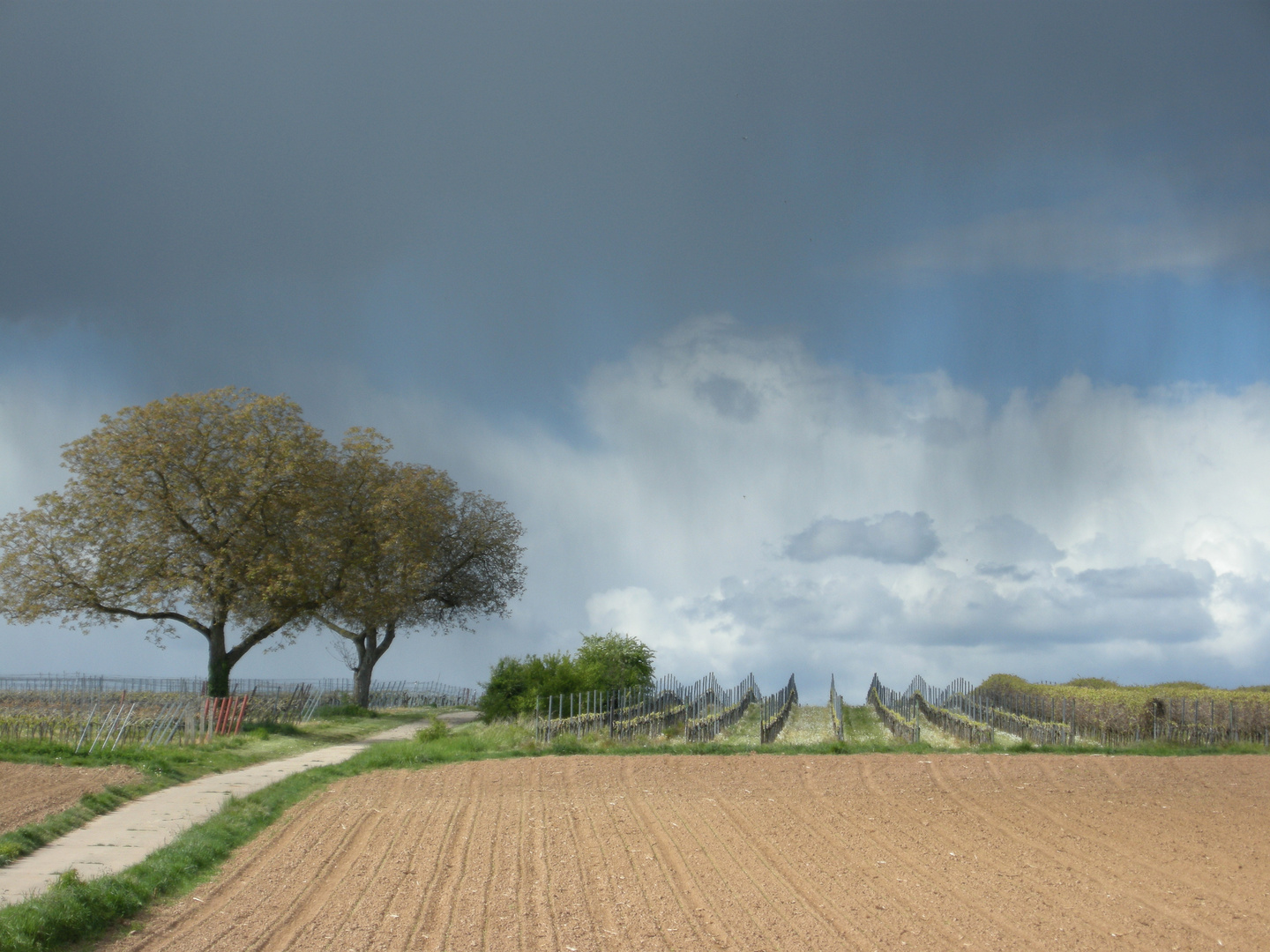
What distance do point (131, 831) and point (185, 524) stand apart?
60.2ft

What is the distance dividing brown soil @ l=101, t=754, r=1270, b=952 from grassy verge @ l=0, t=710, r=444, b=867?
2680mm

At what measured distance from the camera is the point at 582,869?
413 inches

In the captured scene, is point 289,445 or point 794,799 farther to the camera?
point 289,445

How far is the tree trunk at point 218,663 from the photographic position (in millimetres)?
30312

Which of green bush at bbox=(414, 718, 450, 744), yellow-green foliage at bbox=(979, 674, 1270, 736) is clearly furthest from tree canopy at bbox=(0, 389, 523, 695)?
yellow-green foliage at bbox=(979, 674, 1270, 736)

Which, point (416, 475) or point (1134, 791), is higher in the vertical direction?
point (416, 475)

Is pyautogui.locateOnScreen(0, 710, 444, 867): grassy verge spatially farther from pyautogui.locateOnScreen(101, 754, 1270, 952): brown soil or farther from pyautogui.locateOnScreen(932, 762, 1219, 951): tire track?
pyautogui.locateOnScreen(932, 762, 1219, 951): tire track

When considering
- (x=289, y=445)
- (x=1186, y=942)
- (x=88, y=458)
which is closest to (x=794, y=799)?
(x=1186, y=942)

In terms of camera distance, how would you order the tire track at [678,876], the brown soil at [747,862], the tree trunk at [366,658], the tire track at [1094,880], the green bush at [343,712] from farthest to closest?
the tree trunk at [366,658] < the green bush at [343,712] < the tire track at [1094,880] < the brown soil at [747,862] < the tire track at [678,876]

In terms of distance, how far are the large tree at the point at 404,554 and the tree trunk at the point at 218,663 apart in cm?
348

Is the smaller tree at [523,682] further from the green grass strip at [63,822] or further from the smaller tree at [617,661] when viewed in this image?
the green grass strip at [63,822]

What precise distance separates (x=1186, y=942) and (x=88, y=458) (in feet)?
96.6

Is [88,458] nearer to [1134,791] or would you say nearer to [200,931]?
[200,931]

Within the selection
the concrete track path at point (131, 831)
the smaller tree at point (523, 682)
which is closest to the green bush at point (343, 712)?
the smaller tree at point (523, 682)
